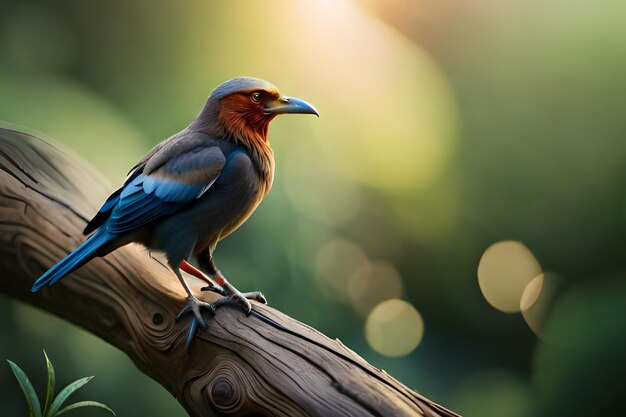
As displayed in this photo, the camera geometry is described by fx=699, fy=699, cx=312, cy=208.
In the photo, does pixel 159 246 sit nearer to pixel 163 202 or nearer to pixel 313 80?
pixel 163 202

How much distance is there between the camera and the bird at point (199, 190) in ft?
6.14

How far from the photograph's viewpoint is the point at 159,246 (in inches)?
75.6

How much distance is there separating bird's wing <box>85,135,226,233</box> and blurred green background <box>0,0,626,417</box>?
1.04 meters

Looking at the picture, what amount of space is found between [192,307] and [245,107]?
58 cm

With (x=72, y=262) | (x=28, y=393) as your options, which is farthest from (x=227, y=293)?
(x=28, y=393)

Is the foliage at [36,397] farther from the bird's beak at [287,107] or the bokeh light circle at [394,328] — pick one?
the bokeh light circle at [394,328]

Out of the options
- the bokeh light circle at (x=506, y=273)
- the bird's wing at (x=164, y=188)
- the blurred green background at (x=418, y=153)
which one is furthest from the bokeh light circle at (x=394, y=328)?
the bird's wing at (x=164, y=188)

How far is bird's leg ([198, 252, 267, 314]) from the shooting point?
6.24ft

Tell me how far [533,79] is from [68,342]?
7.70 ft

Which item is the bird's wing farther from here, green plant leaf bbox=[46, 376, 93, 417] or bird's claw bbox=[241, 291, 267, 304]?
green plant leaf bbox=[46, 376, 93, 417]

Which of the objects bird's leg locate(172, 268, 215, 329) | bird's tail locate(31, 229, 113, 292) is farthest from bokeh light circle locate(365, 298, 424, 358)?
bird's tail locate(31, 229, 113, 292)

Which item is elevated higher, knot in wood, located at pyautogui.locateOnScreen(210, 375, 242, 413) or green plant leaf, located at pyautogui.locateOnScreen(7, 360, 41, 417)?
knot in wood, located at pyautogui.locateOnScreen(210, 375, 242, 413)

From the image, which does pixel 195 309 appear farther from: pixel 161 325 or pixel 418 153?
pixel 418 153

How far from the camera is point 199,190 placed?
6.14ft
